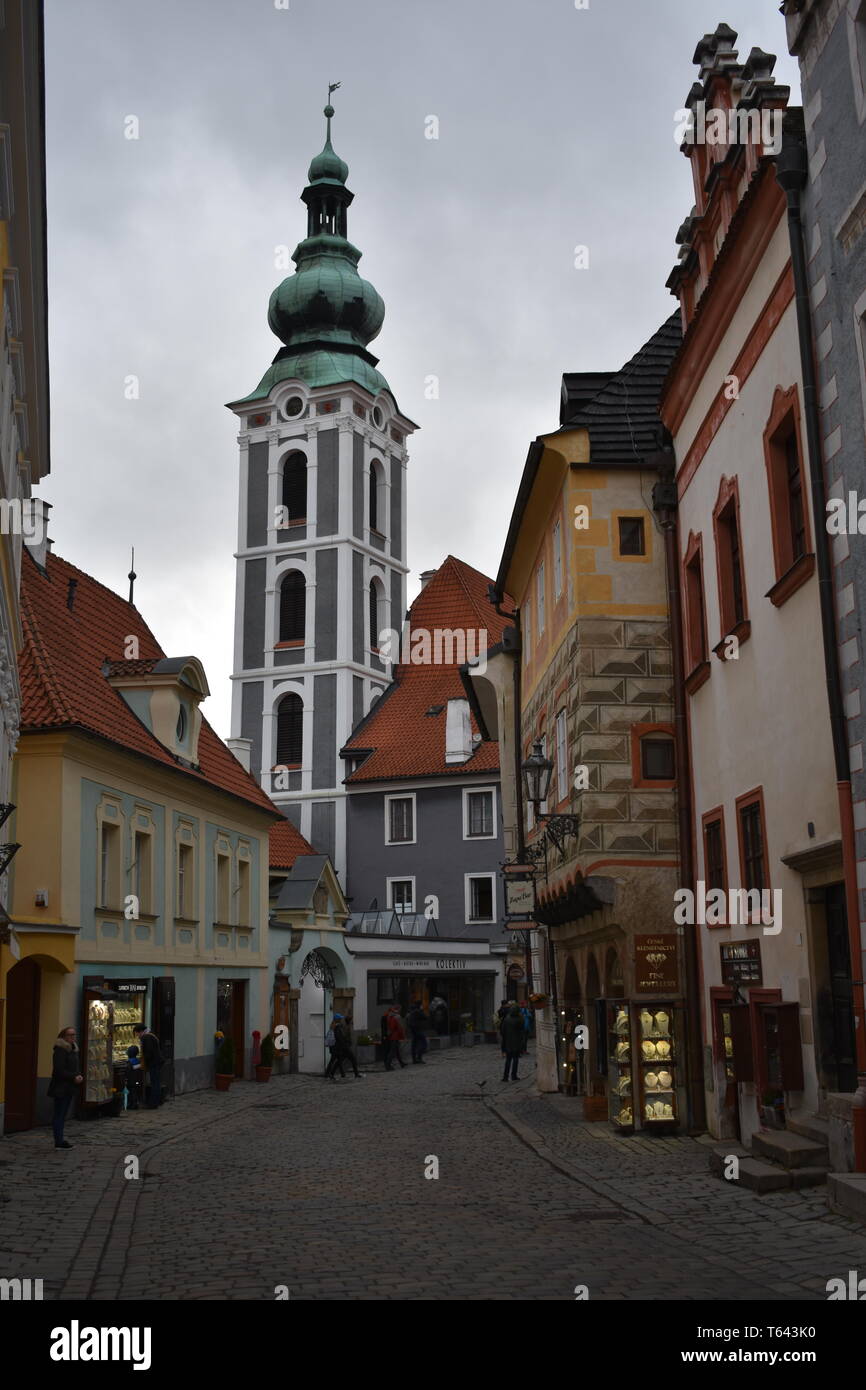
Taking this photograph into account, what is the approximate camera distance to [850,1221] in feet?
34.1

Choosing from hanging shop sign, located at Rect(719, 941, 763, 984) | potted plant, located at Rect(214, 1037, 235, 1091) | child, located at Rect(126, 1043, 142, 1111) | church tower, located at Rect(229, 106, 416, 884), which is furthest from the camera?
church tower, located at Rect(229, 106, 416, 884)

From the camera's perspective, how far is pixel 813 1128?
1270cm

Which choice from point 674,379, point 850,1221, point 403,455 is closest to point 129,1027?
point 674,379

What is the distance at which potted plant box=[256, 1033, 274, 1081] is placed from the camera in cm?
3228

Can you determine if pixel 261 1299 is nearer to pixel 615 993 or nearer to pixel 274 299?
pixel 615 993

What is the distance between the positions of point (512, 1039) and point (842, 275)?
21020 mm

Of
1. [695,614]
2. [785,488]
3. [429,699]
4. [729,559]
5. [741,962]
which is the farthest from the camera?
[429,699]

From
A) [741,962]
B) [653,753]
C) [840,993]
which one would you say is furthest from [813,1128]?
[653,753]

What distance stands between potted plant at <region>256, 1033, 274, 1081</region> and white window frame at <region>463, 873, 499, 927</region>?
78.4ft

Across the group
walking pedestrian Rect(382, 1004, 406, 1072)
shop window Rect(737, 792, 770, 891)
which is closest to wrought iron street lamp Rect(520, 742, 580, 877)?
shop window Rect(737, 792, 770, 891)

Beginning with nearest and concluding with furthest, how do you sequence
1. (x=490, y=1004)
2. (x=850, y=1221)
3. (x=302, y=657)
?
(x=850, y=1221)
(x=490, y=1004)
(x=302, y=657)

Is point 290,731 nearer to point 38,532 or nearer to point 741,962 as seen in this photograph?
point 38,532

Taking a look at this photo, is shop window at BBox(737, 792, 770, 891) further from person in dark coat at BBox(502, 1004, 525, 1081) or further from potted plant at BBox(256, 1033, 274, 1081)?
potted plant at BBox(256, 1033, 274, 1081)

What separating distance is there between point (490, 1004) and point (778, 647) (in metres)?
40.1
